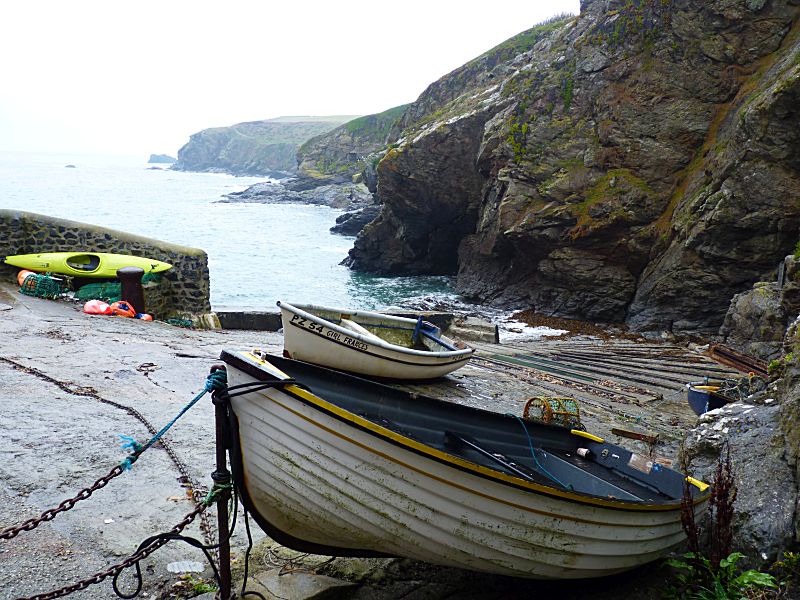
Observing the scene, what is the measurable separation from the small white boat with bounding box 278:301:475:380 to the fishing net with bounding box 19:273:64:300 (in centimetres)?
684

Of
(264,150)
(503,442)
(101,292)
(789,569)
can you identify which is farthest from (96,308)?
(264,150)

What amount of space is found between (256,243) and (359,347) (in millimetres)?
44256

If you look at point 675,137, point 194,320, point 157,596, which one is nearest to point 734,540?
point 157,596

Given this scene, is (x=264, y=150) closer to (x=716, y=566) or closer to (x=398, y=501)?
(x=398, y=501)

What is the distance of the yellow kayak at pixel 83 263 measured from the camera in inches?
538

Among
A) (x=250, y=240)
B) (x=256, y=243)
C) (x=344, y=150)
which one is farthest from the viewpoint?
(x=344, y=150)

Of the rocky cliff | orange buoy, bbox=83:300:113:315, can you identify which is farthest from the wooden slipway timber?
the rocky cliff

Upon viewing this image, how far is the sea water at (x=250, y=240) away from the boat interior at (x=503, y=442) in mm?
15966

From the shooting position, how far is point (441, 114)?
126ft

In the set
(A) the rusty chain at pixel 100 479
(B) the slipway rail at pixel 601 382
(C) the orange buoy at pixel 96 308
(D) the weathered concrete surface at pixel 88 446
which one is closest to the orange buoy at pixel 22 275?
(C) the orange buoy at pixel 96 308

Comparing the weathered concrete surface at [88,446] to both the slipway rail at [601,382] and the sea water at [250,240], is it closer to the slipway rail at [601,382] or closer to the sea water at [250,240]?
the slipway rail at [601,382]

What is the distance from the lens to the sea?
104ft

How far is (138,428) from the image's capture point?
6.38 m

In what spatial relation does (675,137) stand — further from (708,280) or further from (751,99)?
(708,280)
